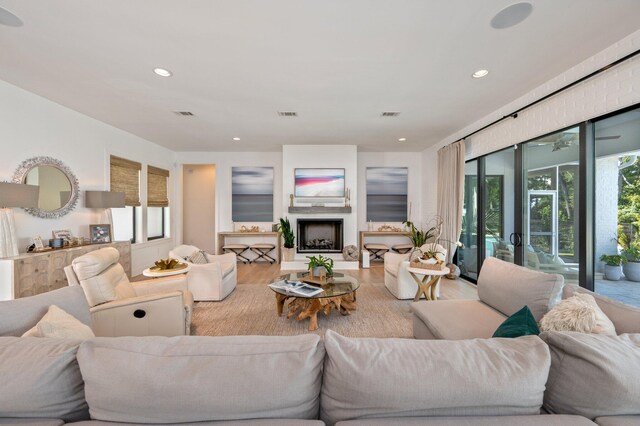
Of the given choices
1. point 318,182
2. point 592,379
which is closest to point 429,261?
point 592,379

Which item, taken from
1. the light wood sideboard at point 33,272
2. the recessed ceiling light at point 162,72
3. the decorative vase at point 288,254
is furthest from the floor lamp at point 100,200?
the decorative vase at point 288,254

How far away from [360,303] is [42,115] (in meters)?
4.99

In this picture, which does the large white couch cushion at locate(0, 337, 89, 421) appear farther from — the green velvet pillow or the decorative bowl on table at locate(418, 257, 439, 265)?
the decorative bowl on table at locate(418, 257, 439, 265)

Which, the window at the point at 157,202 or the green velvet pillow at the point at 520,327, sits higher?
the window at the point at 157,202

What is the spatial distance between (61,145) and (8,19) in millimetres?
2329

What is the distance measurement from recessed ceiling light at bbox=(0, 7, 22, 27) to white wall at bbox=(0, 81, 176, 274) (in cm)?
161

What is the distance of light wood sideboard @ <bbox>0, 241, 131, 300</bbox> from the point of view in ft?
9.53

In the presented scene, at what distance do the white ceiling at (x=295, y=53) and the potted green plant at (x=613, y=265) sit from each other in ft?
6.39

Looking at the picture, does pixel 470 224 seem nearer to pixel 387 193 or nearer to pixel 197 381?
pixel 387 193

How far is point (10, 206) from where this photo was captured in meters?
2.98

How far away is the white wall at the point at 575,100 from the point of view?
236 centimetres

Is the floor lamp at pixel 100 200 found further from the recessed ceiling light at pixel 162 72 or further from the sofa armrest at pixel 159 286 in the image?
the recessed ceiling light at pixel 162 72

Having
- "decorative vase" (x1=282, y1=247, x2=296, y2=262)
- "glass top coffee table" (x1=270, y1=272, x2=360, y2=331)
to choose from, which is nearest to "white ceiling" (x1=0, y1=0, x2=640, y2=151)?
"glass top coffee table" (x1=270, y1=272, x2=360, y2=331)

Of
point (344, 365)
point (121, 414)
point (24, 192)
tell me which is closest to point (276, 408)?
point (344, 365)
